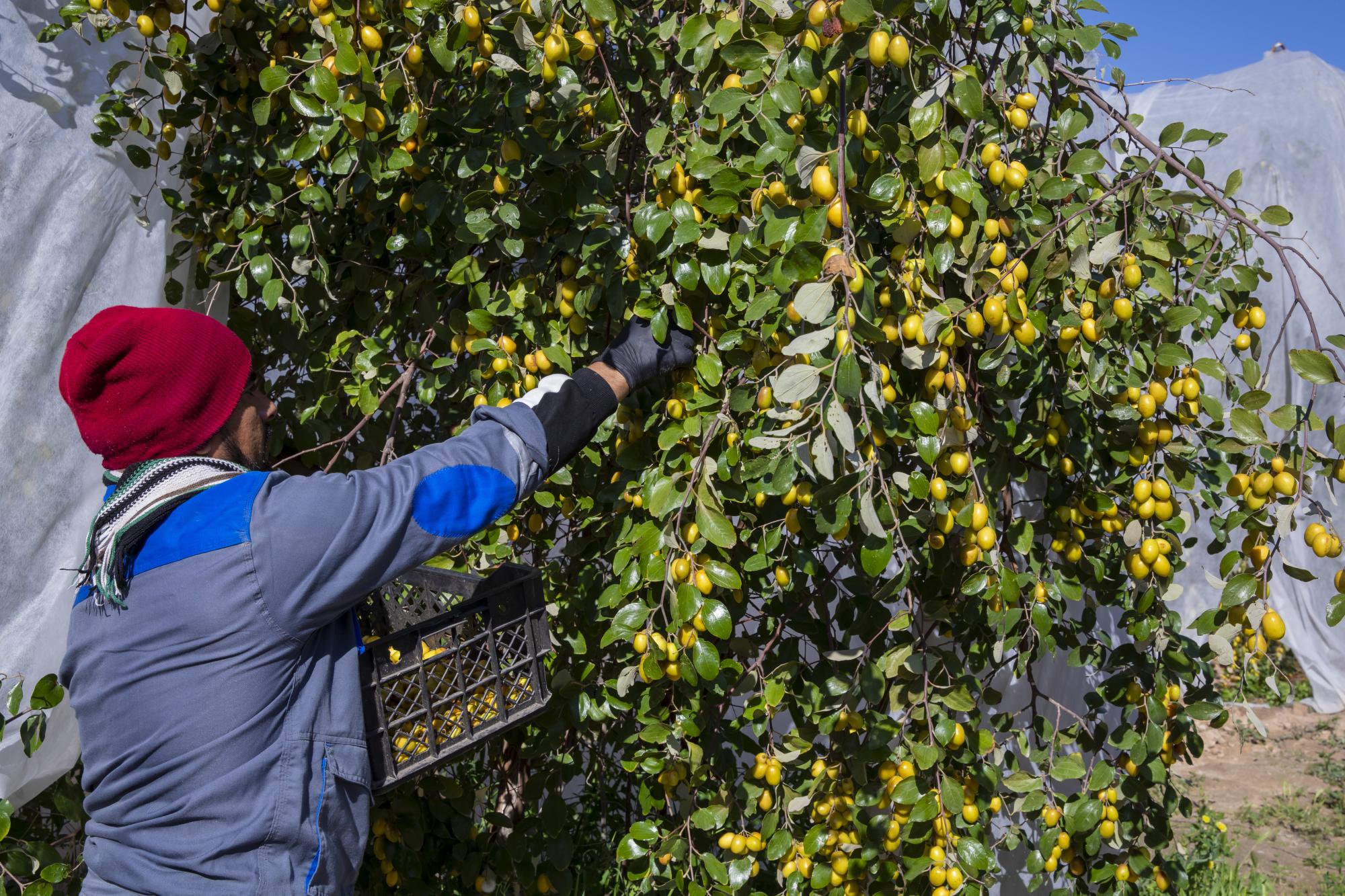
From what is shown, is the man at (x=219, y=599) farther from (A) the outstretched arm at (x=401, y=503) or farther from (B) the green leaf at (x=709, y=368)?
(B) the green leaf at (x=709, y=368)

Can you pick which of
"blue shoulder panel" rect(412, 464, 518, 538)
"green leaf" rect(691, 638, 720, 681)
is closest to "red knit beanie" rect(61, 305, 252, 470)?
"blue shoulder panel" rect(412, 464, 518, 538)

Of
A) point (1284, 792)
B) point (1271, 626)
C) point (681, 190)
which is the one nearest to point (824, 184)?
point (681, 190)

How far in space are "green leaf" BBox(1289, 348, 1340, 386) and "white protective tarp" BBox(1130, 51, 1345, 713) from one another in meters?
3.49

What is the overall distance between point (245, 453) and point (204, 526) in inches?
7.1

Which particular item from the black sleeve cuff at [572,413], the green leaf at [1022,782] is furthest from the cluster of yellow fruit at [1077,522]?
the black sleeve cuff at [572,413]

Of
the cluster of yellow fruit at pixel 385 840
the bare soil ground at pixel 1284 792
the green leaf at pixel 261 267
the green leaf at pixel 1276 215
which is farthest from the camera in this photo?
the bare soil ground at pixel 1284 792

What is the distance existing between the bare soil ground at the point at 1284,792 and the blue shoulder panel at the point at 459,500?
7.08 feet

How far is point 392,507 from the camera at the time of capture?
116cm

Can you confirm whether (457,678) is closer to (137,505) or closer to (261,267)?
(137,505)

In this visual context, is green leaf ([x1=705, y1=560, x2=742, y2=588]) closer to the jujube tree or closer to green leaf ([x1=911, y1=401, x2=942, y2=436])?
the jujube tree

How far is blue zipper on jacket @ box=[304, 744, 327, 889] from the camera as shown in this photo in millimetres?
1188

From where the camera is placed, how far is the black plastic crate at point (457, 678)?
50.4 inches

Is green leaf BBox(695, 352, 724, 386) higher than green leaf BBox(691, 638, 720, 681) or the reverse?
higher

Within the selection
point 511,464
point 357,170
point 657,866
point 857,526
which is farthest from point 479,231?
point 657,866
